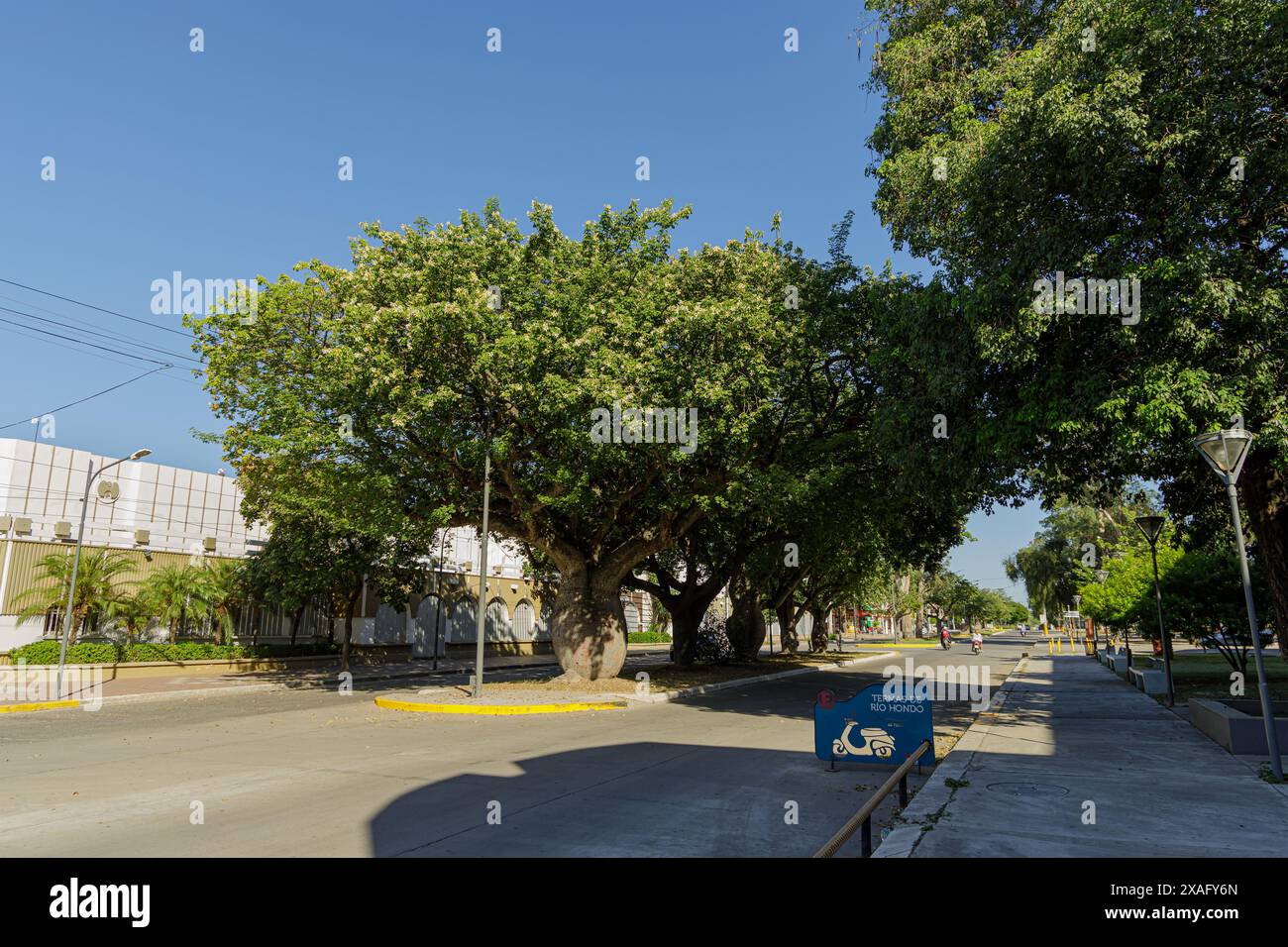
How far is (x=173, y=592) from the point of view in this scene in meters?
27.1

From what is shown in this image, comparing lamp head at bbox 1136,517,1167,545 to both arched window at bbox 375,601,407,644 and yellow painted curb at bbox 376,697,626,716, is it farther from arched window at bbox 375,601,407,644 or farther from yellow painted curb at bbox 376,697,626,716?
arched window at bbox 375,601,407,644

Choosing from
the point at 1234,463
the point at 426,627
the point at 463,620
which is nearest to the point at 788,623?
the point at 463,620

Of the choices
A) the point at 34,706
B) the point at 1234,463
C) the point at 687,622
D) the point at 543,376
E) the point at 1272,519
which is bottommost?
the point at 34,706

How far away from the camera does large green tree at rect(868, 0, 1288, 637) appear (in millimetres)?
10250

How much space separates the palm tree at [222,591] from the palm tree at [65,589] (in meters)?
2.88

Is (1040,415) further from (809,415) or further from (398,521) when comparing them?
(398,521)

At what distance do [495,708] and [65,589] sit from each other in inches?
714

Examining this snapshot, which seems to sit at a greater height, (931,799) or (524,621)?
(524,621)

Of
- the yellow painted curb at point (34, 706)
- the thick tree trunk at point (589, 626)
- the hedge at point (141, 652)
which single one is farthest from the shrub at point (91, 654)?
the thick tree trunk at point (589, 626)

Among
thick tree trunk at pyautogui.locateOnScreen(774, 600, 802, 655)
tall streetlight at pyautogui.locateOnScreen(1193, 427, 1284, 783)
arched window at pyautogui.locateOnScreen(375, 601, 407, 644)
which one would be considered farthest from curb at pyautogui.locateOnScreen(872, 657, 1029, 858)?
arched window at pyautogui.locateOnScreen(375, 601, 407, 644)

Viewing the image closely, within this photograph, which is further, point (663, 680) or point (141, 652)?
point (141, 652)

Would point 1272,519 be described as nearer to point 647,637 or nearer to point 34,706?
point 34,706

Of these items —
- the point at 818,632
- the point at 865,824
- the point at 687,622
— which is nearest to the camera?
the point at 865,824
